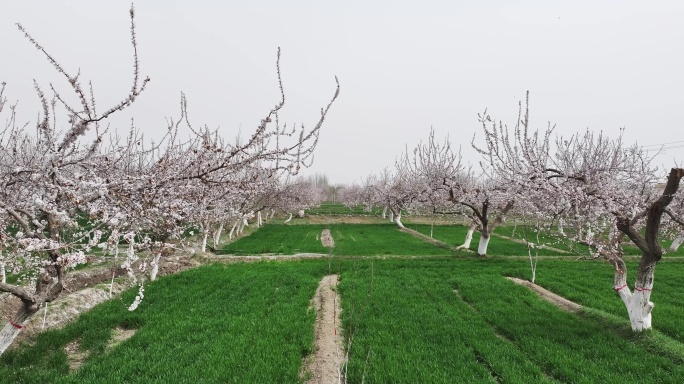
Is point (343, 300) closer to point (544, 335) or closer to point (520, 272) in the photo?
point (544, 335)

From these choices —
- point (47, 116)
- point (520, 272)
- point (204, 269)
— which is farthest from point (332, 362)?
point (520, 272)

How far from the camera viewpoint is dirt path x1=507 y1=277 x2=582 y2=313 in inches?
504

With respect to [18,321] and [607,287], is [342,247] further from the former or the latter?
[18,321]

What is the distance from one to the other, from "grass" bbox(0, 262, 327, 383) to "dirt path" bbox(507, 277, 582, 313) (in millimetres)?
8640

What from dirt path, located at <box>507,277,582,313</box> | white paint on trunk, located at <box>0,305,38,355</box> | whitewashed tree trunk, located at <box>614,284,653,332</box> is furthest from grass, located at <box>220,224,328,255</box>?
whitewashed tree trunk, located at <box>614,284,653,332</box>

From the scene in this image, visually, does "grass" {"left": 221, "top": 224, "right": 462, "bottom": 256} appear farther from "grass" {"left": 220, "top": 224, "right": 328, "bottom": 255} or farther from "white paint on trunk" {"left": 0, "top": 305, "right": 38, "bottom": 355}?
"white paint on trunk" {"left": 0, "top": 305, "right": 38, "bottom": 355}

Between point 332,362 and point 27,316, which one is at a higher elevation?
point 27,316

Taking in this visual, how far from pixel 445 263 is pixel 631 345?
12.0m

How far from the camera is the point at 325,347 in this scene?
29.7 feet

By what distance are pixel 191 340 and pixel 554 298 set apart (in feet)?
41.2

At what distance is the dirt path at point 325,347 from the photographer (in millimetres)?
7566

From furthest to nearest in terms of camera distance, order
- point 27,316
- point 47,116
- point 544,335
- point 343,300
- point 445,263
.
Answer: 1. point 445,263
2. point 343,300
3. point 544,335
4. point 27,316
5. point 47,116

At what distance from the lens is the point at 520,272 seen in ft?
59.6

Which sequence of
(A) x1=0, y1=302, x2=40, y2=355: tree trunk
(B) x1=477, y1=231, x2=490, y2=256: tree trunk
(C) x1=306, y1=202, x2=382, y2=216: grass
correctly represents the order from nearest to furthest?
1. (A) x1=0, y1=302, x2=40, y2=355: tree trunk
2. (B) x1=477, y1=231, x2=490, y2=256: tree trunk
3. (C) x1=306, y1=202, x2=382, y2=216: grass
